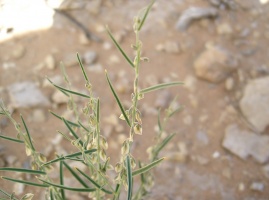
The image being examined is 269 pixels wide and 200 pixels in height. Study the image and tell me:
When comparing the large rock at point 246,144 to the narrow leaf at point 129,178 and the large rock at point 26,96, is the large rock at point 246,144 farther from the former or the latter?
the narrow leaf at point 129,178

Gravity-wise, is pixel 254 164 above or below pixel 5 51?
below

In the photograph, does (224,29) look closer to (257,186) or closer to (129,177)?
(257,186)

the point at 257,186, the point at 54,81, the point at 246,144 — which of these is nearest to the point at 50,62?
the point at 54,81

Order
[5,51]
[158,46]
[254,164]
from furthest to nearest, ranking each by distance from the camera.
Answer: [158,46] < [5,51] < [254,164]

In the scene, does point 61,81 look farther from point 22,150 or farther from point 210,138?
point 210,138

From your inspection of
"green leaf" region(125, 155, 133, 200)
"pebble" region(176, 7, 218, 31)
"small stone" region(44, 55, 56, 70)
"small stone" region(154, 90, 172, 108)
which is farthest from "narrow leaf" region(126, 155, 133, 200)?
"pebble" region(176, 7, 218, 31)

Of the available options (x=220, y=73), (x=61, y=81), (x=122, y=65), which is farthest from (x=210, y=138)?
(x=61, y=81)

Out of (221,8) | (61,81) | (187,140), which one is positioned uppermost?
(61,81)

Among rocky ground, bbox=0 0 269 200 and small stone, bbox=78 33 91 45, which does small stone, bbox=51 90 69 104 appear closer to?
rocky ground, bbox=0 0 269 200

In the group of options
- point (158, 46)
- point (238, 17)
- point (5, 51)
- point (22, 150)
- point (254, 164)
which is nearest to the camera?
point (22, 150)
